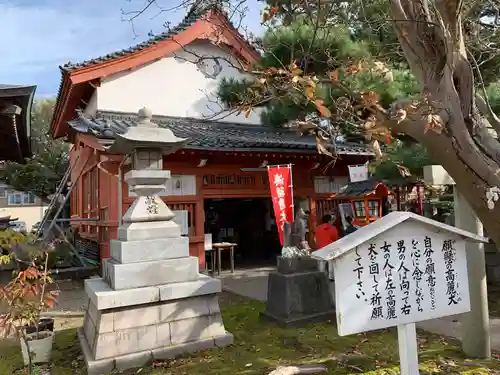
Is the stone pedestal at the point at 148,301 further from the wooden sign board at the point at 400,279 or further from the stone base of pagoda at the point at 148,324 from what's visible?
the wooden sign board at the point at 400,279

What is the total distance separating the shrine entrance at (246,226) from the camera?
1578 centimetres

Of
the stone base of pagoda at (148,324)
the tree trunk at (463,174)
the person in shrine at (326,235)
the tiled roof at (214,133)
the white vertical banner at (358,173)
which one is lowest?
the stone base of pagoda at (148,324)

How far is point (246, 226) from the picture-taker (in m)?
16.7

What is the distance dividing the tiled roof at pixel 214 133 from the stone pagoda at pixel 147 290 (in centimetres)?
310

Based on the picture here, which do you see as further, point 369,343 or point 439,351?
point 369,343

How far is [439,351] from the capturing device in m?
5.10

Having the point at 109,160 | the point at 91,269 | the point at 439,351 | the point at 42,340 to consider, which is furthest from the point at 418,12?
the point at 91,269

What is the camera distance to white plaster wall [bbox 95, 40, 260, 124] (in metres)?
12.7

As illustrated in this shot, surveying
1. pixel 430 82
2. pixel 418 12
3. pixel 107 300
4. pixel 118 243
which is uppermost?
pixel 418 12

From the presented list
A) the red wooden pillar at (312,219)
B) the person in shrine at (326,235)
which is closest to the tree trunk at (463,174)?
the person in shrine at (326,235)

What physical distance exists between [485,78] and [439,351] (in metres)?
4.70

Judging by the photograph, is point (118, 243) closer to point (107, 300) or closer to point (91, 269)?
point (107, 300)

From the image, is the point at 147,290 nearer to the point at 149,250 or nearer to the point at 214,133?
the point at 149,250

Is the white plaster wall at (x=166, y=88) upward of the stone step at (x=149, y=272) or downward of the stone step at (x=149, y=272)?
upward
